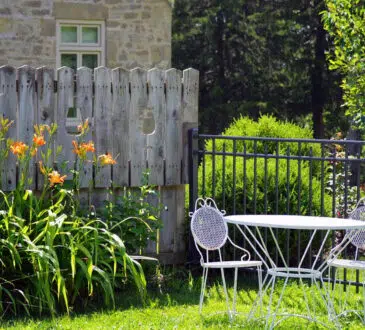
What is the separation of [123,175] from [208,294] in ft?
4.67

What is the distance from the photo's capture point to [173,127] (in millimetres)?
8383

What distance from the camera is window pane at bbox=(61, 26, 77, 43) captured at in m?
14.9

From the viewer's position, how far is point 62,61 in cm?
1493

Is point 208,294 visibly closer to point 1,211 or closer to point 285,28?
point 1,211

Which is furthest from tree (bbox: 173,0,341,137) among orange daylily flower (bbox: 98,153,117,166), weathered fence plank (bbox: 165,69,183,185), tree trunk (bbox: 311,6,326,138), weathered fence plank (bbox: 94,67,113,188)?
orange daylily flower (bbox: 98,153,117,166)

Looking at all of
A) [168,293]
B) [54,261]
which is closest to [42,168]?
[54,261]

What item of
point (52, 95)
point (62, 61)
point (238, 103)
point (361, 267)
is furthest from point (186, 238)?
point (238, 103)

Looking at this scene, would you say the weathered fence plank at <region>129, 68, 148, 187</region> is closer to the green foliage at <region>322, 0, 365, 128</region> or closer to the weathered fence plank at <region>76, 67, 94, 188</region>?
the weathered fence plank at <region>76, 67, 94, 188</region>

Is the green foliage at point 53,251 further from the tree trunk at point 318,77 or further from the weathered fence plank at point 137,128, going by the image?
the tree trunk at point 318,77

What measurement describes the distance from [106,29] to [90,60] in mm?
616

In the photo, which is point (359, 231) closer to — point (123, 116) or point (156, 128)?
point (156, 128)

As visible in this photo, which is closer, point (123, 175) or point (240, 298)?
point (240, 298)

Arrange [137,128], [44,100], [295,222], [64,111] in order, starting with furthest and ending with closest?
[137,128], [64,111], [44,100], [295,222]

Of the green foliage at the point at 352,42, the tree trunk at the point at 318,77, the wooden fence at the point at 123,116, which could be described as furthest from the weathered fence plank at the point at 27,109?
the tree trunk at the point at 318,77
